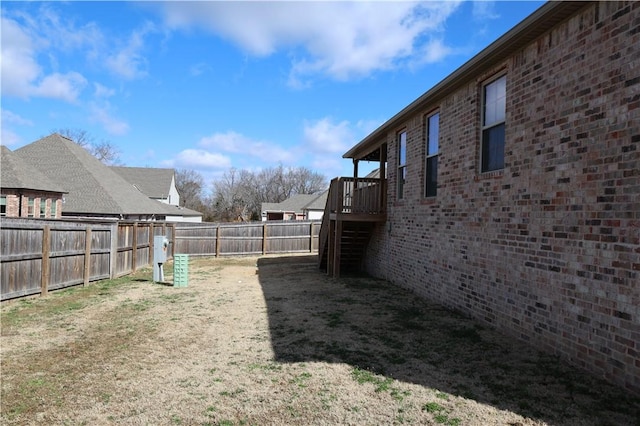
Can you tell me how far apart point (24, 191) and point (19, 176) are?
74 centimetres

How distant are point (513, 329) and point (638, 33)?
146 inches

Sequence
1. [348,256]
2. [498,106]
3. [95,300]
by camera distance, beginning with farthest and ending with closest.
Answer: [348,256] → [95,300] → [498,106]

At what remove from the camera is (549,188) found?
506 cm

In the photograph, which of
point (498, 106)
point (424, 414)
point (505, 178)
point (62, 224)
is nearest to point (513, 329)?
point (505, 178)

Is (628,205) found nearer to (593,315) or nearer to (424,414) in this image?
(593,315)

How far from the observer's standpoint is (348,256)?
45.1ft

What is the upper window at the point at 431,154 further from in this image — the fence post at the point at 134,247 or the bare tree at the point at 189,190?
the bare tree at the point at 189,190

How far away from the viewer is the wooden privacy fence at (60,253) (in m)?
7.92

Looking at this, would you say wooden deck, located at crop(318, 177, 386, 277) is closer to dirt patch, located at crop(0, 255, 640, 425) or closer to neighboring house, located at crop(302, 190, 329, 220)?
dirt patch, located at crop(0, 255, 640, 425)

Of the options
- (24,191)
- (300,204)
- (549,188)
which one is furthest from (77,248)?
(300,204)

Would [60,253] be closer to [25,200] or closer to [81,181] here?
[25,200]

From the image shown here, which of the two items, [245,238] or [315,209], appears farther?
[315,209]

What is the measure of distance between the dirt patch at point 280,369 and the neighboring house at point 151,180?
31710 millimetres

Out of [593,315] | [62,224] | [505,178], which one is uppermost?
[505,178]
